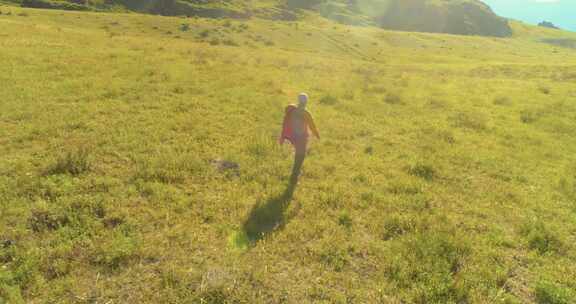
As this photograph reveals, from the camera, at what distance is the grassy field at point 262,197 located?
20.5ft

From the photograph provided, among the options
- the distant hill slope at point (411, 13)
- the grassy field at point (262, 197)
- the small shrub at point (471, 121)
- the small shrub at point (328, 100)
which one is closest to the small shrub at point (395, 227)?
the grassy field at point (262, 197)

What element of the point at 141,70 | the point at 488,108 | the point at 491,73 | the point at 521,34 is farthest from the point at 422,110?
the point at 521,34

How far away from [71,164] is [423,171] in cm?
1043

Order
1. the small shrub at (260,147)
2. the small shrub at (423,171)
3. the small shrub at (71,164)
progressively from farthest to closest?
the small shrub at (260,147), the small shrub at (423,171), the small shrub at (71,164)

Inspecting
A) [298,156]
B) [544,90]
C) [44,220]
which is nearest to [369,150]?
[298,156]

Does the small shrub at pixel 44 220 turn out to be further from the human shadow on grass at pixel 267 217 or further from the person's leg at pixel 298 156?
the person's leg at pixel 298 156

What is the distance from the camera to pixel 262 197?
8906 millimetres

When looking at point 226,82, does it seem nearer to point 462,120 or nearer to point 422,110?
point 422,110

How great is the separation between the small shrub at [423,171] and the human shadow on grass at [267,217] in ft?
14.2

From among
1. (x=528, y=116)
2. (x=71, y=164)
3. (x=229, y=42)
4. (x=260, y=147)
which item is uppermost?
(x=229, y=42)

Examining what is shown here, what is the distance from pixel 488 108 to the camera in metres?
20.1

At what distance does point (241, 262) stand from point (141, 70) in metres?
17.2

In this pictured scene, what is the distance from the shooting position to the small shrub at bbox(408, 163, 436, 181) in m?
10.9

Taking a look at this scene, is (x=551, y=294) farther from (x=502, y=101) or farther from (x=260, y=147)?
(x=502, y=101)
